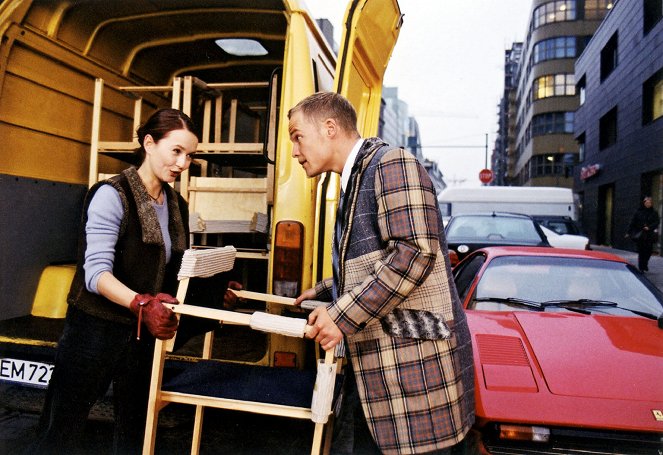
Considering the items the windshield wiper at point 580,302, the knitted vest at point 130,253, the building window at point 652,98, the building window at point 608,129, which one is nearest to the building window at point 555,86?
the building window at point 608,129

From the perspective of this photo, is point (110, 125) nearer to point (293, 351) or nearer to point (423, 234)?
point (293, 351)

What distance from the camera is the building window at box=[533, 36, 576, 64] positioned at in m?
38.2

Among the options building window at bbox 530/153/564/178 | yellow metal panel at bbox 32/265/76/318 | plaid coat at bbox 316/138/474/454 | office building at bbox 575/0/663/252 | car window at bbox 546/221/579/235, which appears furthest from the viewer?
building window at bbox 530/153/564/178

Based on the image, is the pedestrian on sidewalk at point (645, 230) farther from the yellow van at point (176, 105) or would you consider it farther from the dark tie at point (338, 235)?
the dark tie at point (338, 235)

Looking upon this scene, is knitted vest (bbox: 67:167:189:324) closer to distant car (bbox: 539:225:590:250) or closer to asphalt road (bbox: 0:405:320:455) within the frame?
asphalt road (bbox: 0:405:320:455)

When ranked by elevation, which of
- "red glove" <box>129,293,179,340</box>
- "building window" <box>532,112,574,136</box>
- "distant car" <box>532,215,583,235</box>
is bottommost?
"red glove" <box>129,293,179,340</box>

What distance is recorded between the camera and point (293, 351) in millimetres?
2902

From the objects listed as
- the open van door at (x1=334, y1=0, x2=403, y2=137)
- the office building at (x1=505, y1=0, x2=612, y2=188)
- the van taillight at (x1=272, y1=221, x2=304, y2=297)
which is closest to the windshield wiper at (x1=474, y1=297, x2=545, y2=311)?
the van taillight at (x1=272, y1=221, x2=304, y2=297)

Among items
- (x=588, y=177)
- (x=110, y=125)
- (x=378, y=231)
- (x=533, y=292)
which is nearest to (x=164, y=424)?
(x=378, y=231)

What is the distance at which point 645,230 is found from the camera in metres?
11.3

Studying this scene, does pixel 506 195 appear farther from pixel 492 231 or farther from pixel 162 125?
pixel 162 125

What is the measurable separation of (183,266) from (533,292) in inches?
102

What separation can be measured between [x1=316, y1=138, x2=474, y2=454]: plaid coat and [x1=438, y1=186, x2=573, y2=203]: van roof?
12.2 meters

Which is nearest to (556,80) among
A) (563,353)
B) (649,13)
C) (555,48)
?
(555,48)
